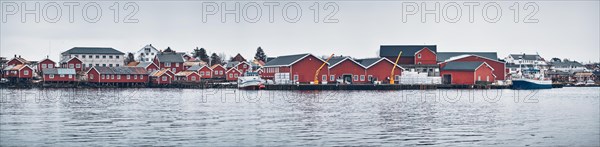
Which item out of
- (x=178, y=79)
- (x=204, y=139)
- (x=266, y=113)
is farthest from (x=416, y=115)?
(x=178, y=79)

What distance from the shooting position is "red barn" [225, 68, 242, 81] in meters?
82.9

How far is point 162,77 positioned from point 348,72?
19677 millimetres

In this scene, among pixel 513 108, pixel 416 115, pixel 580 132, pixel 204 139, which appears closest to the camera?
pixel 204 139

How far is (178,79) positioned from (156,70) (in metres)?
2.70

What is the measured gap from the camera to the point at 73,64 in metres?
80.6

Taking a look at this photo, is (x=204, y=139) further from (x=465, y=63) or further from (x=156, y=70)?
(x=156, y=70)

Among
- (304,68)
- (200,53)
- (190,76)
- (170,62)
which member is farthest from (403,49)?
(200,53)

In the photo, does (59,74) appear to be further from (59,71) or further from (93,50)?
(93,50)

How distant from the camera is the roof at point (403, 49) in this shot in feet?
257

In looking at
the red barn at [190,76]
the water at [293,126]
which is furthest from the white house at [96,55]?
the water at [293,126]

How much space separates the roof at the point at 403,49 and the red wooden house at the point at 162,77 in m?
21.1

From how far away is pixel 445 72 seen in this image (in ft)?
234

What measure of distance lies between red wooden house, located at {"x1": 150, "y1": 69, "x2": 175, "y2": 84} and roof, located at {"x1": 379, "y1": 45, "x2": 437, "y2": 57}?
2106 centimetres

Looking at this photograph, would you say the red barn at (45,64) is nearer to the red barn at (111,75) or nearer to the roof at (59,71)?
the roof at (59,71)
